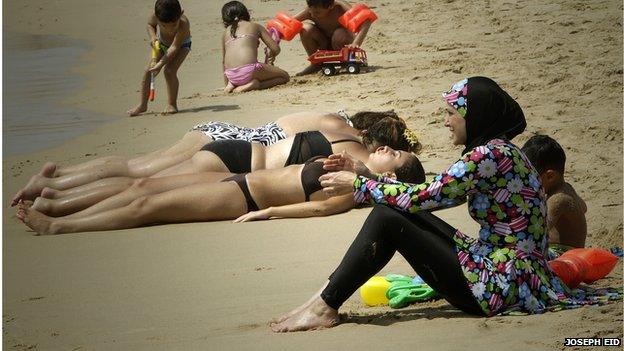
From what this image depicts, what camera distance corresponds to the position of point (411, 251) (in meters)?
4.72

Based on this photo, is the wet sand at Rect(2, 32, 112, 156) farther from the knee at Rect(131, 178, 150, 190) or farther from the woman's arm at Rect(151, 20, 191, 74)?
the knee at Rect(131, 178, 150, 190)

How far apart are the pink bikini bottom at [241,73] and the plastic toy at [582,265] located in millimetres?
6422

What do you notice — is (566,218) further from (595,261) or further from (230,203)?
(230,203)

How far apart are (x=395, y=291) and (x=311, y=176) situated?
1.88m

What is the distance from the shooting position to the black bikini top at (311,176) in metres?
6.95

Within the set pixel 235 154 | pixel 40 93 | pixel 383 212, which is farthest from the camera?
pixel 40 93

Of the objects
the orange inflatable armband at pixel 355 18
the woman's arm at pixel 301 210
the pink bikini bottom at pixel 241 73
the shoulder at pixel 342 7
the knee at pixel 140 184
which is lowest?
the woman's arm at pixel 301 210

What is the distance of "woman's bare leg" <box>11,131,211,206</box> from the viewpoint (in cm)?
784

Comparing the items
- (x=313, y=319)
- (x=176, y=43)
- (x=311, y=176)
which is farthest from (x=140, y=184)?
(x=176, y=43)

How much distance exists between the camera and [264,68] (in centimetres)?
1134

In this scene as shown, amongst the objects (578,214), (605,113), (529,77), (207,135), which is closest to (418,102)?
(529,77)

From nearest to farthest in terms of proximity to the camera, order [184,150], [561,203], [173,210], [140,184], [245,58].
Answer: [561,203], [173,210], [140,184], [184,150], [245,58]

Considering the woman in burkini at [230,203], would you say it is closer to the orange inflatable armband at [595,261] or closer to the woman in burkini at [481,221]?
the orange inflatable armband at [595,261]

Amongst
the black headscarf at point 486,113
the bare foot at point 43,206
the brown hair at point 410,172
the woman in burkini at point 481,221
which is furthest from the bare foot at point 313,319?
the bare foot at point 43,206
